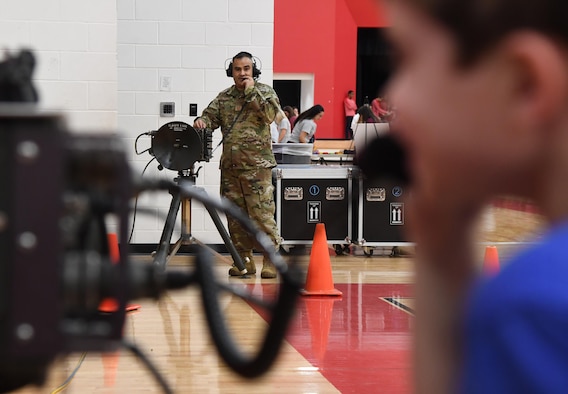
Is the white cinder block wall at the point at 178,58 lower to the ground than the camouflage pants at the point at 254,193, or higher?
higher

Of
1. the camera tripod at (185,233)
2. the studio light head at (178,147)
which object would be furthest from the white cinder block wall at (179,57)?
the studio light head at (178,147)

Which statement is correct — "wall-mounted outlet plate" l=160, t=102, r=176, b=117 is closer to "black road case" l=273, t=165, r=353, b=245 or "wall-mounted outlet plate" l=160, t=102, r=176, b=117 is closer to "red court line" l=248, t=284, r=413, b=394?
"black road case" l=273, t=165, r=353, b=245

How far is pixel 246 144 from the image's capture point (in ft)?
21.4

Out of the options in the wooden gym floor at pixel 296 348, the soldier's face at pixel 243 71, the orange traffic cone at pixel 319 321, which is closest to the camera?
the wooden gym floor at pixel 296 348

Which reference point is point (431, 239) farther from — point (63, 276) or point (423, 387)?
point (63, 276)

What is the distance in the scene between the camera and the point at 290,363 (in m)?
3.95

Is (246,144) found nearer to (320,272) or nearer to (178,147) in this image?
(178,147)

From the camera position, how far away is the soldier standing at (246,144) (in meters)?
6.46

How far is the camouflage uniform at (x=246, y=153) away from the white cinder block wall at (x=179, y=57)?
124cm

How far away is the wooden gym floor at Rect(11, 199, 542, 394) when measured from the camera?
139 inches

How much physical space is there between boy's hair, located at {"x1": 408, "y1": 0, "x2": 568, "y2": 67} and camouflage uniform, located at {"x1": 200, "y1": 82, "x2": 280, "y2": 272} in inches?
237

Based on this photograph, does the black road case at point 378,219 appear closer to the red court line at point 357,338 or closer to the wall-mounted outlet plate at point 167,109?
the red court line at point 357,338

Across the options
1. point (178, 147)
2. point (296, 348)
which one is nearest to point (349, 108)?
point (178, 147)

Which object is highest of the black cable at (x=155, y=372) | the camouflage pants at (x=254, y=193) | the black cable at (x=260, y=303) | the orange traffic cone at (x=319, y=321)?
the black cable at (x=260, y=303)
